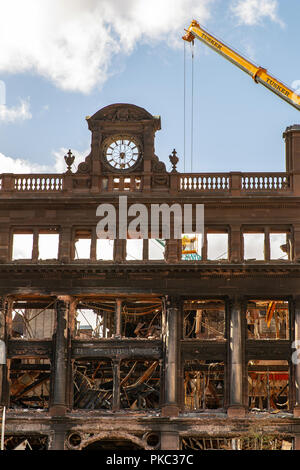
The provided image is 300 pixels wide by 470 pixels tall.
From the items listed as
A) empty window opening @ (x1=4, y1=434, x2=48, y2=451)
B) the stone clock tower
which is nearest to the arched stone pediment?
the stone clock tower

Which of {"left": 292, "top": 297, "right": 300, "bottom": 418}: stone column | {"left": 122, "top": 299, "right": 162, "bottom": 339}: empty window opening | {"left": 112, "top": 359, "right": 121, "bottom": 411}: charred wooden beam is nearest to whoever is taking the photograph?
{"left": 292, "top": 297, "right": 300, "bottom": 418}: stone column

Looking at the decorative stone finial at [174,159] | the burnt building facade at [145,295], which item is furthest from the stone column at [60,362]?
the decorative stone finial at [174,159]

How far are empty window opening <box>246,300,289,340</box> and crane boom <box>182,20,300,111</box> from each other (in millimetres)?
14811

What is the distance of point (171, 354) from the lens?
229ft

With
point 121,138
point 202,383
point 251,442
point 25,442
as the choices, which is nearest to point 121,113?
point 121,138

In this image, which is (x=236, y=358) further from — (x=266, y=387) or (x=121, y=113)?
(x=121, y=113)

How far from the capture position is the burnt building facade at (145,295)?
68.5 meters

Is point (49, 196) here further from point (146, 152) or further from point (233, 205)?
point (233, 205)

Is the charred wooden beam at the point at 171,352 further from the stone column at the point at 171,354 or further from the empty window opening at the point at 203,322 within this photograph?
the empty window opening at the point at 203,322

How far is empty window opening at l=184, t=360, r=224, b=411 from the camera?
72.8m

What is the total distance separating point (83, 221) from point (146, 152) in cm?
692

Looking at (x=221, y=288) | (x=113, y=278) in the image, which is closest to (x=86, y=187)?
(x=113, y=278)

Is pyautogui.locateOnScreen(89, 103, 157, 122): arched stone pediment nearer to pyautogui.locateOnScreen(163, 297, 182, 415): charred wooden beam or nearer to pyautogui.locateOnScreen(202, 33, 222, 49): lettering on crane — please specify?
pyautogui.locateOnScreen(202, 33, 222, 49): lettering on crane

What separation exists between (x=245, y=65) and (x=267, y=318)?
19187 millimetres
